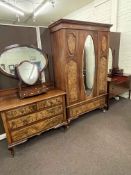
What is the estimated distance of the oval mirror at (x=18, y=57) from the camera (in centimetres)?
189

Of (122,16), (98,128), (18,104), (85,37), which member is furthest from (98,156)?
(122,16)

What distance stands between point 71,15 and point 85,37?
3.57 metres

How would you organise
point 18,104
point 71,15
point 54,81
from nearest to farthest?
point 18,104
point 54,81
point 71,15

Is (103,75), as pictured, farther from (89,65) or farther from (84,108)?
(84,108)

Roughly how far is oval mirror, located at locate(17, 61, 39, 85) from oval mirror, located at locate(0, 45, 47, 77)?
151mm

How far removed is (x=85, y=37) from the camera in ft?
6.92

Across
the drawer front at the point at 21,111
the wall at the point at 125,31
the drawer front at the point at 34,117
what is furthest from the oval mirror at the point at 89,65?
the wall at the point at 125,31

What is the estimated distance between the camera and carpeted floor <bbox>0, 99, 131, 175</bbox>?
1.49 meters

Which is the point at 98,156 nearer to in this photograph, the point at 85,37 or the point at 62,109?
the point at 62,109

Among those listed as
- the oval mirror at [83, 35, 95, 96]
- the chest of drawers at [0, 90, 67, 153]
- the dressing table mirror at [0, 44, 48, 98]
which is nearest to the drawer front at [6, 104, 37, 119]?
the chest of drawers at [0, 90, 67, 153]

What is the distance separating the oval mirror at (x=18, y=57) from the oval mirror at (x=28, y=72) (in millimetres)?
151

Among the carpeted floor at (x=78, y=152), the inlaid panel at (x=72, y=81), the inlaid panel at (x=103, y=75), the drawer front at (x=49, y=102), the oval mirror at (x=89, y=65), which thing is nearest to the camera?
the carpeted floor at (x=78, y=152)

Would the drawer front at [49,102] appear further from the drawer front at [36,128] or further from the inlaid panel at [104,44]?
the inlaid panel at [104,44]

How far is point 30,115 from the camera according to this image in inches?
70.8
